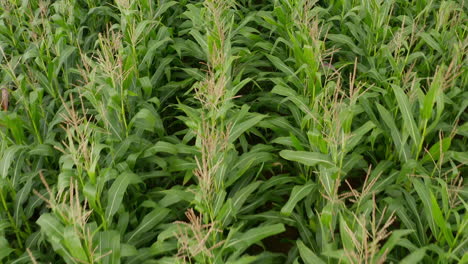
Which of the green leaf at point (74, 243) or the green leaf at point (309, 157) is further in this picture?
the green leaf at point (309, 157)

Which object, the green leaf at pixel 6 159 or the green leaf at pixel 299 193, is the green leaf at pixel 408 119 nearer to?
the green leaf at pixel 299 193

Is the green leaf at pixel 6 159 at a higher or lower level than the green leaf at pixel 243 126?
lower

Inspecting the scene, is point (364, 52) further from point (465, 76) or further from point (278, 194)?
point (278, 194)

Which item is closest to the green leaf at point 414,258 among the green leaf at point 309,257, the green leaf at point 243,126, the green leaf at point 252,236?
the green leaf at point 309,257

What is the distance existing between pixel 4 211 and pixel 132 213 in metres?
0.73

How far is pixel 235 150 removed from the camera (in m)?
2.73

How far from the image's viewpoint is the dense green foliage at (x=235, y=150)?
85.0 inches

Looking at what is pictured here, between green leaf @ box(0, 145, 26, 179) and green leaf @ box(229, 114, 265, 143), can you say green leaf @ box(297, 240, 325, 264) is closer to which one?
green leaf @ box(229, 114, 265, 143)

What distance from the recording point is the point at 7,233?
106 inches

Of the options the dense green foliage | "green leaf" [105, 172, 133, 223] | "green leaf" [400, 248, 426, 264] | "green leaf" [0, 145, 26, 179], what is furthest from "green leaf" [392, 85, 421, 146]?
"green leaf" [0, 145, 26, 179]

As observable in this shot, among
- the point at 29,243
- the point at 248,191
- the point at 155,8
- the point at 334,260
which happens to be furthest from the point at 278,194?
the point at 155,8

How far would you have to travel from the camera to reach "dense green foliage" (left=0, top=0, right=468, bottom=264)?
2158mm

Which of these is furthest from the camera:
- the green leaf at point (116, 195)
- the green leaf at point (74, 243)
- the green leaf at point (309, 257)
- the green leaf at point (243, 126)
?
the green leaf at point (243, 126)

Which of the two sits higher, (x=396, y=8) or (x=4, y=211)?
(x=396, y=8)
